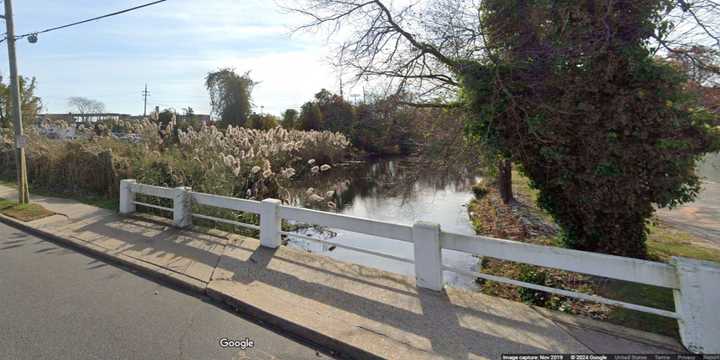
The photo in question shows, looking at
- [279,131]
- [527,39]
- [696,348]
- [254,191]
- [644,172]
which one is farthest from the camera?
[279,131]

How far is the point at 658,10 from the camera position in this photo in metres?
4.25

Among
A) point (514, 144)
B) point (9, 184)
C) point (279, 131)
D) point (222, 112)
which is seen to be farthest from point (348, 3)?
point (222, 112)

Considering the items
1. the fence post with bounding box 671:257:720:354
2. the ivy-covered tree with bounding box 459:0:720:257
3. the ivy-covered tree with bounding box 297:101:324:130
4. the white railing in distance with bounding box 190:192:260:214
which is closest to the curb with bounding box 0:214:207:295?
the white railing in distance with bounding box 190:192:260:214

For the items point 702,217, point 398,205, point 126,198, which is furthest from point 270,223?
point 702,217

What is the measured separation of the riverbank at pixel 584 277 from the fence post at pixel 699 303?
323mm

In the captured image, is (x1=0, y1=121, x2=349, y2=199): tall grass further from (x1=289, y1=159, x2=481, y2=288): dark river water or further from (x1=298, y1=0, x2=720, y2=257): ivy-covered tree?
(x1=298, y1=0, x2=720, y2=257): ivy-covered tree

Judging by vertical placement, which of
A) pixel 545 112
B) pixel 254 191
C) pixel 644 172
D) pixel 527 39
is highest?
pixel 527 39

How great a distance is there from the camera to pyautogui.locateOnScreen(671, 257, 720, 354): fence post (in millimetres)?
2668

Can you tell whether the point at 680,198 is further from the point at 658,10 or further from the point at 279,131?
the point at 279,131

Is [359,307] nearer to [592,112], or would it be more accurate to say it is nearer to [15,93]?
[592,112]

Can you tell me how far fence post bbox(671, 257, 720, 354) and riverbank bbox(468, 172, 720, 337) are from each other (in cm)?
32

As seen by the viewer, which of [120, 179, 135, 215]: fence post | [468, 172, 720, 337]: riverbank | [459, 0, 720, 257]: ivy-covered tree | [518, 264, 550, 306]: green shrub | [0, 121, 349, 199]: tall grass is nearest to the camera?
[468, 172, 720, 337]: riverbank

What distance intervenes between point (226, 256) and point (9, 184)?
12781 mm

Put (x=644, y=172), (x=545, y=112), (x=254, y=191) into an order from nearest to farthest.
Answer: (x=644, y=172) < (x=545, y=112) < (x=254, y=191)
